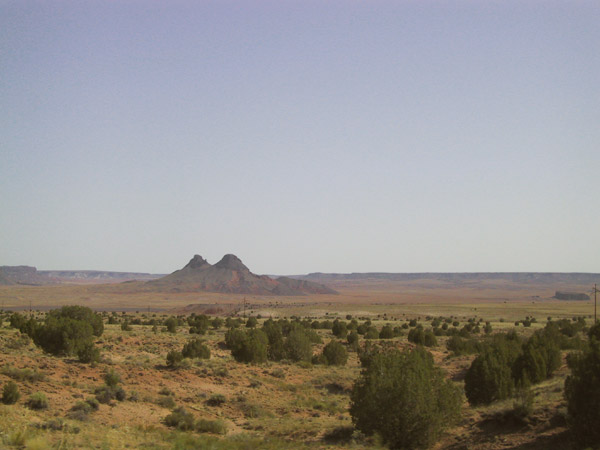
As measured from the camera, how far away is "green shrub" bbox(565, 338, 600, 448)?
15305 mm

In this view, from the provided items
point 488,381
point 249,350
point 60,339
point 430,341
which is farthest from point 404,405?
point 430,341

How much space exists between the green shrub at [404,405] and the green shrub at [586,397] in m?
4.26

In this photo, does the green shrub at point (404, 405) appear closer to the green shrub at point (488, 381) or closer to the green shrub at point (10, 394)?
the green shrub at point (488, 381)

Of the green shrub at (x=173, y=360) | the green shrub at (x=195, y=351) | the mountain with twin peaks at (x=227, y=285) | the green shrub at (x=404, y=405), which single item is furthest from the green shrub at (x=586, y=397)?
the mountain with twin peaks at (x=227, y=285)

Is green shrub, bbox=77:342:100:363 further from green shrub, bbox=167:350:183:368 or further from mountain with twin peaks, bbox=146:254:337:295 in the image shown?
mountain with twin peaks, bbox=146:254:337:295

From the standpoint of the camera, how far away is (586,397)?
15883 mm

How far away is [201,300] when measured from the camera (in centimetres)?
14775

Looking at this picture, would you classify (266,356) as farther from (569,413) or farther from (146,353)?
(569,413)

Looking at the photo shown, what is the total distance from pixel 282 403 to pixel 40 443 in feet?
45.0

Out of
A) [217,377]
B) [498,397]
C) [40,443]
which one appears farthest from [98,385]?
[498,397]

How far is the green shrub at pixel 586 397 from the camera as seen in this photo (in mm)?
15305

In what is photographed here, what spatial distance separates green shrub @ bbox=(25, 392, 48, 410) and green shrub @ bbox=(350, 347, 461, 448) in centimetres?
1133

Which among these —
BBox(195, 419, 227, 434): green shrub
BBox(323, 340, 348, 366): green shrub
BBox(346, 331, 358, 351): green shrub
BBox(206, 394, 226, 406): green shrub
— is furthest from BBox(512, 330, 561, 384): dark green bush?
BBox(346, 331, 358, 351): green shrub

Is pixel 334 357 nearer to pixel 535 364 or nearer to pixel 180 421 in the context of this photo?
pixel 535 364
